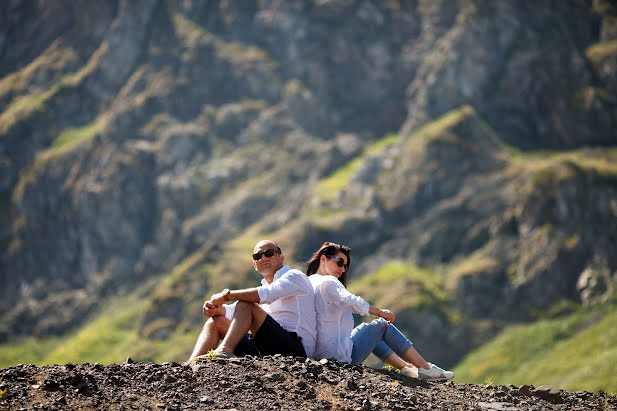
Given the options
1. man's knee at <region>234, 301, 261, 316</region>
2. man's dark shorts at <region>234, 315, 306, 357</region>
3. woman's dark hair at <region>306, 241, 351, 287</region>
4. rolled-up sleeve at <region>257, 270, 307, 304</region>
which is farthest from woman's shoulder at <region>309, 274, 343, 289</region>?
man's knee at <region>234, 301, 261, 316</region>

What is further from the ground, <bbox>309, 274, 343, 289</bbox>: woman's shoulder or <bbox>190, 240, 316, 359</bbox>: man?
<bbox>309, 274, 343, 289</bbox>: woman's shoulder

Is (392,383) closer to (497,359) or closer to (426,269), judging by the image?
(497,359)

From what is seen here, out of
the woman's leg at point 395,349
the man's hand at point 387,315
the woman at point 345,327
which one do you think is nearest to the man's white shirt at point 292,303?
the woman at point 345,327

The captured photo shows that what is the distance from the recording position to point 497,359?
162 metres

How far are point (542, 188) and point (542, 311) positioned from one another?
28963 millimetres

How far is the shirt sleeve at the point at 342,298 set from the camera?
2091 centimetres

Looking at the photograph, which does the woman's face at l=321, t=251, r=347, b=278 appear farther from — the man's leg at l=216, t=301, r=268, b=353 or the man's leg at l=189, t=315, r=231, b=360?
the man's leg at l=189, t=315, r=231, b=360

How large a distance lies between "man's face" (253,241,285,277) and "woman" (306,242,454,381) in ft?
3.71

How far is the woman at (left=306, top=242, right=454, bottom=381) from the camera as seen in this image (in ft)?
70.7

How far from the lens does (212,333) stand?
2164 cm

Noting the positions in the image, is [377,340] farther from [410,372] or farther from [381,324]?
[410,372]

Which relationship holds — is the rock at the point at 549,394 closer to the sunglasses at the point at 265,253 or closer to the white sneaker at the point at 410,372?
the white sneaker at the point at 410,372

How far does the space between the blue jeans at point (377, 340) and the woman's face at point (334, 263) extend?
1790mm

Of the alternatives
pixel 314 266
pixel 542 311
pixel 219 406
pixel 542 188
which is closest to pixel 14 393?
pixel 219 406
